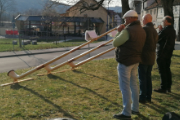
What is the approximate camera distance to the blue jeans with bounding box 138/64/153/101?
4.81 metres

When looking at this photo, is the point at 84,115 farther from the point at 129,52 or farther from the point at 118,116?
the point at 129,52

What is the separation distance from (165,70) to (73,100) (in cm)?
256

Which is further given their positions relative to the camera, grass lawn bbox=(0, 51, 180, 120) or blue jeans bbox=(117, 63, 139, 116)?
grass lawn bbox=(0, 51, 180, 120)

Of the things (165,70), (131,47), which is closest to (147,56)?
(131,47)

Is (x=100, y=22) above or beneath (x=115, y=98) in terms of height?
above

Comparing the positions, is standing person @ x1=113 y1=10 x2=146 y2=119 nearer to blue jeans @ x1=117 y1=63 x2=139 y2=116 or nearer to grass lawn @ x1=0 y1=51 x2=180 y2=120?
blue jeans @ x1=117 y1=63 x2=139 y2=116

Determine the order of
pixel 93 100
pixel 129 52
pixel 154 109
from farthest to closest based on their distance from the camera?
pixel 93 100
pixel 154 109
pixel 129 52

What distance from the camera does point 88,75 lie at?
26.9ft

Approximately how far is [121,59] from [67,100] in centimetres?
201

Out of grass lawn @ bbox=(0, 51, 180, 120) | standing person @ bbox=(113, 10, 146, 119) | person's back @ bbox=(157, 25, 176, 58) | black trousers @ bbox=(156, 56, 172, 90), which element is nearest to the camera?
standing person @ bbox=(113, 10, 146, 119)

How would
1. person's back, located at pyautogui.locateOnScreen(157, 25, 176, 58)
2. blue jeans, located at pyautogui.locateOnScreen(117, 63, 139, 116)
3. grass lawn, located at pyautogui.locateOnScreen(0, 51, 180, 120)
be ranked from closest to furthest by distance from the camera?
blue jeans, located at pyautogui.locateOnScreen(117, 63, 139, 116) → grass lawn, located at pyautogui.locateOnScreen(0, 51, 180, 120) → person's back, located at pyautogui.locateOnScreen(157, 25, 176, 58)

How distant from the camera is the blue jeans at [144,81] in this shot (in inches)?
189

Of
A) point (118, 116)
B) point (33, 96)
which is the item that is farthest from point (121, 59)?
point (33, 96)

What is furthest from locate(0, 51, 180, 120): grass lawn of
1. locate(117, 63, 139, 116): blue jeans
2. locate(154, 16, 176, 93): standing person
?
locate(154, 16, 176, 93): standing person
